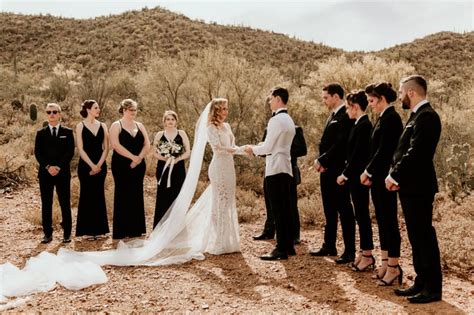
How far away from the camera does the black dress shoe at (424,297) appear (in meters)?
5.31

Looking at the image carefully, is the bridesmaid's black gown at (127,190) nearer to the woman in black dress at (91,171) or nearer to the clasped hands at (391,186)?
the woman in black dress at (91,171)

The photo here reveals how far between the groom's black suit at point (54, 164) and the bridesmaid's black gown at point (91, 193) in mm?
219

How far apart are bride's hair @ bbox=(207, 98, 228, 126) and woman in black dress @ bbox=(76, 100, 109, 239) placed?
212 cm

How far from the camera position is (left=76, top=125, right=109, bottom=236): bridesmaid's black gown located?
8.59 metres

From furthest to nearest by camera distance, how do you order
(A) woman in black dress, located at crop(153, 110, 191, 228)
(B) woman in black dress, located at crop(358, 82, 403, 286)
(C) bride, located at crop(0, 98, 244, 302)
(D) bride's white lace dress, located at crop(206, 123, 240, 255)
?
(A) woman in black dress, located at crop(153, 110, 191, 228)
(D) bride's white lace dress, located at crop(206, 123, 240, 255)
(C) bride, located at crop(0, 98, 244, 302)
(B) woman in black dress, located at crop(358, 82, 403, 286)

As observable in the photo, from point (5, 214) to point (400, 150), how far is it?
8790 mm

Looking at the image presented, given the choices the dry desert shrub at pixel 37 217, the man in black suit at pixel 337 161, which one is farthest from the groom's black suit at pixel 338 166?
the dry desert shrub at pixel 37 217

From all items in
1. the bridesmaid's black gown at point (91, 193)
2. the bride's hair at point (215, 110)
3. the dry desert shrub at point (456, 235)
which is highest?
the bride's hair at point (215, 110)

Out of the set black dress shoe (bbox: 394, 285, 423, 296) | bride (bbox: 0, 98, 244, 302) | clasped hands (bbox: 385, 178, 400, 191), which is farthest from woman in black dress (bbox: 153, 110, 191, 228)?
black dress shoe (bbox: 394, 285, 423, 296)

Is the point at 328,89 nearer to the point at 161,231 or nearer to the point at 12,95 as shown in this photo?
the point at 161,231

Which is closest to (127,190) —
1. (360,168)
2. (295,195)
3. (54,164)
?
(54,164)

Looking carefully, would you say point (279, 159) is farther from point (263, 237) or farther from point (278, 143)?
point (263, 237)

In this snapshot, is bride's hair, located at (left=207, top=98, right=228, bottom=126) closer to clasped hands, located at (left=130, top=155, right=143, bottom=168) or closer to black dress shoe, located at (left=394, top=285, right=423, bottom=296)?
clasped hands, located at (left=130, top=155, right=143, bottom=168)

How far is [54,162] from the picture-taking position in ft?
27.6
